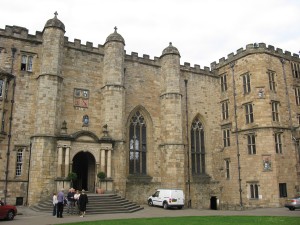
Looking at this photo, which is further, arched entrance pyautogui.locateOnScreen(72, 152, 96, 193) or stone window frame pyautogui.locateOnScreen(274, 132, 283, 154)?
stone window frame pyautogui.locateOnScreen(274, 132, 283, 154)

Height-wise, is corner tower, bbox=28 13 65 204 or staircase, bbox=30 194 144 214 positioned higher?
corner tower, bbox=28 13 65 204

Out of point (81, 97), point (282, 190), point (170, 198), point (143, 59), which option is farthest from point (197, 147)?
point (81, 97)

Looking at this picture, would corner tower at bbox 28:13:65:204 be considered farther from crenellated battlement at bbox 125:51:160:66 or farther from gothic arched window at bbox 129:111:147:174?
gothic arched window at bbox 129:111:147:174

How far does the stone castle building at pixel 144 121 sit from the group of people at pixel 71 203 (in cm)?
324

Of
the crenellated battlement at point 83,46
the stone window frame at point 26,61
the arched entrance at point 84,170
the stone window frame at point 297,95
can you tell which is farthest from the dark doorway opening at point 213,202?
the stone window frame at point 26,61

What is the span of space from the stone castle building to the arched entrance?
86mm

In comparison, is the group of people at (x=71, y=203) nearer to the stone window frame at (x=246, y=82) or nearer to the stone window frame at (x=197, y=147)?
the stone window frame at (x=197, y=147)

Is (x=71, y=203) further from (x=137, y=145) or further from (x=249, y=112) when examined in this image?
(x=249, y=112)

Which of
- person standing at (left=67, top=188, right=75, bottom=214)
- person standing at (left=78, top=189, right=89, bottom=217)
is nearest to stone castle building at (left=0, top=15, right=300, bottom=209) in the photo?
person standing at (left=67, top=188, right=75, bottom=214)

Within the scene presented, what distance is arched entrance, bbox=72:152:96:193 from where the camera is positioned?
25.5 m

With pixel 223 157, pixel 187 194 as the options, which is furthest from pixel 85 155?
pixel 223 157

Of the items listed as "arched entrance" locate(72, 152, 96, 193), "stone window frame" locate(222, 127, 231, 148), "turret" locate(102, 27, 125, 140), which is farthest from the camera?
"stone window frame" locate(222, 127, 231, 148)

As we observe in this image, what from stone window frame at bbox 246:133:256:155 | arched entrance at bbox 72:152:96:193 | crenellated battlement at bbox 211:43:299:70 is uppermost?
crenellated battlement at bbox 211:43:299:70

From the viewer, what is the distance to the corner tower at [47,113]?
72.8ft
